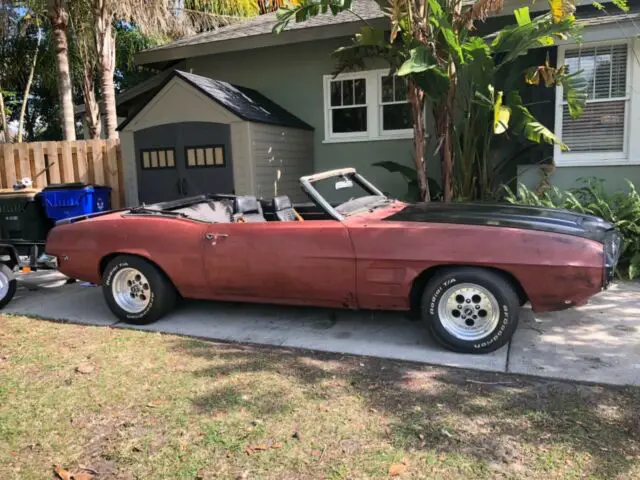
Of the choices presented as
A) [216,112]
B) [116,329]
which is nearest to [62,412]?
[116,329]

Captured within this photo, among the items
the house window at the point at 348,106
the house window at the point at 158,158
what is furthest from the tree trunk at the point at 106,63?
the house window at the point at 348,106

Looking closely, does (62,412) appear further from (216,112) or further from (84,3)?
(84,3)

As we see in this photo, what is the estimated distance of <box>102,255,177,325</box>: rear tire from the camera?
5145 millimetres

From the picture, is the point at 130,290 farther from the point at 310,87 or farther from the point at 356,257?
the point at 310,87

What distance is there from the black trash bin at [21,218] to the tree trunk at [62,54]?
19.0 feet

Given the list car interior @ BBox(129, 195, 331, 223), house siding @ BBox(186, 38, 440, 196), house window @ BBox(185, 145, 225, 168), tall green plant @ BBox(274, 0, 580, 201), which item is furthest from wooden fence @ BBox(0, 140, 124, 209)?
car interior @ BBox(129, 195, 331, 223)

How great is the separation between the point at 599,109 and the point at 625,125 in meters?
0.45

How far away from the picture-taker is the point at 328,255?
175 inches

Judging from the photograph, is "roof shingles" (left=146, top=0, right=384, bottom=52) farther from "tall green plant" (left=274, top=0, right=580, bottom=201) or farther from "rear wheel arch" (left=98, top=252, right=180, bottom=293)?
"rear wheel arch" (left=98, top=252, right=180, bottom=293)

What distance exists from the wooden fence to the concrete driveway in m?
4.53

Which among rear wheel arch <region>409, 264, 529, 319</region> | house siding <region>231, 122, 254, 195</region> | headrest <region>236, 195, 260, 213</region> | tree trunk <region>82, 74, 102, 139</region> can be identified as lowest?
rear wheel arch <region>409, 264, 529, 319</region>

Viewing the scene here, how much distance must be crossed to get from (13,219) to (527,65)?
774 centimetres

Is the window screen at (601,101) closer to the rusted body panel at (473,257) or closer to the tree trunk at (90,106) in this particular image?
the rusted body panel at (473,257)

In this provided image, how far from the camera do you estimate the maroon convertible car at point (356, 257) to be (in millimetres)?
3947
